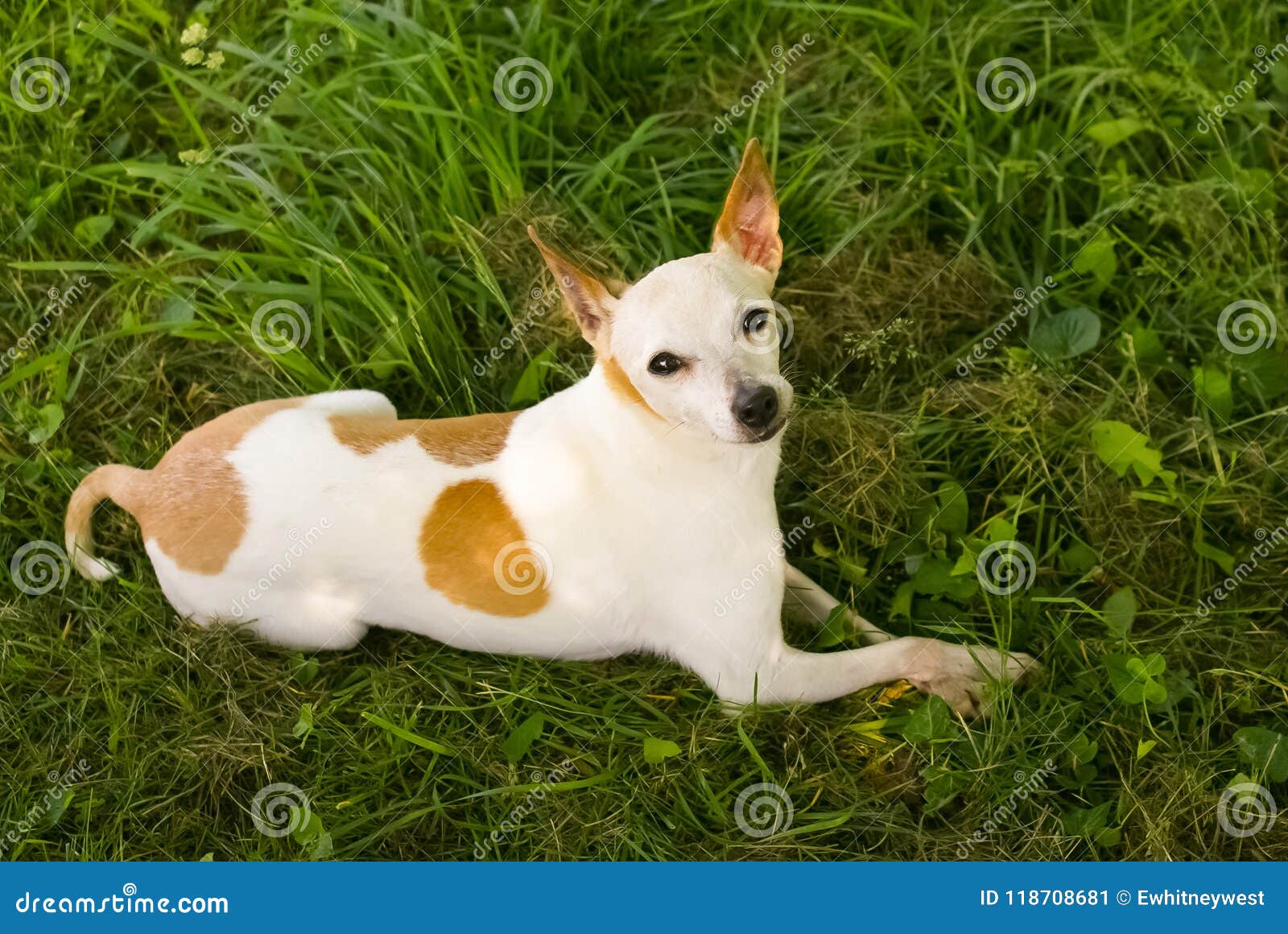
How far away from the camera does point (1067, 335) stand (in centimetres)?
443

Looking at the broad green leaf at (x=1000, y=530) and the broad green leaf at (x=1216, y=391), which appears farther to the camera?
the broad green leaf at (x=1216, y=391)

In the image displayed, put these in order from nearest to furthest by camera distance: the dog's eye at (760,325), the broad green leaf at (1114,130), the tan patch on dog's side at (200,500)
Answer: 1. the dog's eye at (760,325)
2. the tan patch on dog's side at (200,500)
3. the broad green leaf at (1114,130)

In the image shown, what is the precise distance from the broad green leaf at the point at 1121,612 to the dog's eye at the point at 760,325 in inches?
63.4

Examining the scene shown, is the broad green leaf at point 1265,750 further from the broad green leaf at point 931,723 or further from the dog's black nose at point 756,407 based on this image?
the dog's black nose at point 756,407

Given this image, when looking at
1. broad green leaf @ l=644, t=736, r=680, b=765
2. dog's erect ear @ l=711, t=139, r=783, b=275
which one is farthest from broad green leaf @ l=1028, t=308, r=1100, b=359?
broad green leaf @ l=644, t=736, r=680, b=765

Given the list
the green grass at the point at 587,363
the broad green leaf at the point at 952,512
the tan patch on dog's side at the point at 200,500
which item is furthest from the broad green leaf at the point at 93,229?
the broad green leaf at the point at 952,512

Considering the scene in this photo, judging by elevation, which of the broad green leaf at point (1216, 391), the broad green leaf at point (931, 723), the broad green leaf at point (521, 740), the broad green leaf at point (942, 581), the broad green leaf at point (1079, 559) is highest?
the broad green leaf at point (1216, 391)

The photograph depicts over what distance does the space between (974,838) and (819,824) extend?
498mm

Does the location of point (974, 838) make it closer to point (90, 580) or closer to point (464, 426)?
point (464, 426)

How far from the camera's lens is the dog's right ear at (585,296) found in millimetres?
3361

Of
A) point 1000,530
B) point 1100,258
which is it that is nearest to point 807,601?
point 1000,530

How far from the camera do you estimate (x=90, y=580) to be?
4.23 m

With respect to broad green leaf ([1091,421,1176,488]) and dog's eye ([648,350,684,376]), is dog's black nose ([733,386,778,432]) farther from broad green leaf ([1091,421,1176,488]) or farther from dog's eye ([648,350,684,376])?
broad green leaf ([1091,421,1176,488])

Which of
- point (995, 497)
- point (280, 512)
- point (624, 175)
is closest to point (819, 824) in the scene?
point (995, 497)
